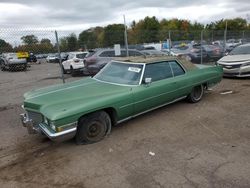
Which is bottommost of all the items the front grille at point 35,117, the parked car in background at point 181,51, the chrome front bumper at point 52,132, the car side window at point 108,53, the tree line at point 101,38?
the chrome front bumper at point 52,132

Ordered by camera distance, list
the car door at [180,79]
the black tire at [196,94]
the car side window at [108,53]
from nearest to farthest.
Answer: the car door at [180,79] → the black tire at [196,94] → the car side window at [108,53]

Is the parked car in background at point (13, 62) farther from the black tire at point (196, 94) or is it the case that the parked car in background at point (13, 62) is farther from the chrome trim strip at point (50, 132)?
the chrome trim strip at point (50, 132)

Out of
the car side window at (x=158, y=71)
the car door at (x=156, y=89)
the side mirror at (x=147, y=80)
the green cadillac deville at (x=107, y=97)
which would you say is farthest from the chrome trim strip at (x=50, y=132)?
the car side window at (x=158, y=71)

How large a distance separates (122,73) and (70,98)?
1457 mm

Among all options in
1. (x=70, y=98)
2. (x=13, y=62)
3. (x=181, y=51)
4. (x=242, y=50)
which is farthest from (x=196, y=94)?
(x=13, y=62)

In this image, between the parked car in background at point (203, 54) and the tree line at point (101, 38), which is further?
the parked car in background at point (203, 54)

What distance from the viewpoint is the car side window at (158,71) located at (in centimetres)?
504

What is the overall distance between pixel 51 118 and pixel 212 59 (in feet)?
45.2

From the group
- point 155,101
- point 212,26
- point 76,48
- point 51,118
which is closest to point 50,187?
point 51,118

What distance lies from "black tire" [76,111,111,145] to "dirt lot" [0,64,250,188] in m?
0.15

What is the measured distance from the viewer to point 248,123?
4805 mm

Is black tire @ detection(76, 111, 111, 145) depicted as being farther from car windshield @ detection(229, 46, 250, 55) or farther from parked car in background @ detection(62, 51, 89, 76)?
parked car in background @ detection(62, 51, 89, 76)

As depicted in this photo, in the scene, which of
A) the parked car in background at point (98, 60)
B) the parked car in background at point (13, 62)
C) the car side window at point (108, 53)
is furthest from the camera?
the parked car in background at point (13, 62)

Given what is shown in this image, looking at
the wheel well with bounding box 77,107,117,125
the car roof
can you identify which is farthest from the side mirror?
the wheel well with bounding box 77,107,117,125
